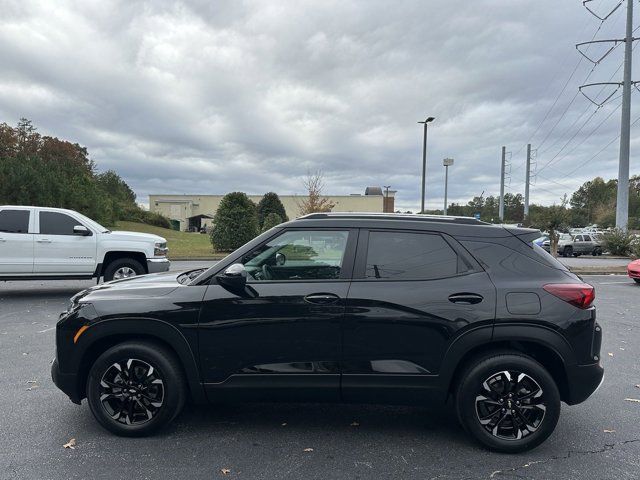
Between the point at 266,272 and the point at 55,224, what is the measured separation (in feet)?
25.7

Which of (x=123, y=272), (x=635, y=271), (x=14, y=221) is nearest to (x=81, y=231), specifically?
(x=123, y=272)

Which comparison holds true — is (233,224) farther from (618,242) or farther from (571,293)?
(618,242)

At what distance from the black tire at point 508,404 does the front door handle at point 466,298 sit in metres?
0.43

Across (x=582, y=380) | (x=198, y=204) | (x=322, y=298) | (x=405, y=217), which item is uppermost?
(x=198, y=204)

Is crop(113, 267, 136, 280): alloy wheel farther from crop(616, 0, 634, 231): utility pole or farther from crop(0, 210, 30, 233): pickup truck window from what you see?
crop(616, 0, 634, 231): utility pole

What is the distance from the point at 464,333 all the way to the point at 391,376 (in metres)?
0.63

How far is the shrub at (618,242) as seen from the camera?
27.5 meters

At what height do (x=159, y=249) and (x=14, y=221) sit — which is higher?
(x=14, y=221)

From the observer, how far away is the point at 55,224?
9477mm

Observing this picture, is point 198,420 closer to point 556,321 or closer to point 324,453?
point 324,453

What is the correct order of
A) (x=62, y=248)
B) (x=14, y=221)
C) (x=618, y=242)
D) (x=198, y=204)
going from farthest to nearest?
1. (x=198, y=204)
2. (x=618, y=242)
3. (x=62, y=248)
4. (x=14, y=221)

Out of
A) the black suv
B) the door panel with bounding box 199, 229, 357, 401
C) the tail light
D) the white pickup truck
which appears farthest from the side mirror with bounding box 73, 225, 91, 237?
the tail light

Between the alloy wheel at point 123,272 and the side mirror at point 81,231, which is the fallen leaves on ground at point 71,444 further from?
the side mirror at point 81,231

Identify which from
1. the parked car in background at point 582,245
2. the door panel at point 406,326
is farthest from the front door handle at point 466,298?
the parked car in background at point 582,245
